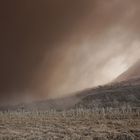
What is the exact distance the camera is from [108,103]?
60469 mm

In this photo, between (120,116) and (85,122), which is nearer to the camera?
(85,122)

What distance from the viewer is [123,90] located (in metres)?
68.8

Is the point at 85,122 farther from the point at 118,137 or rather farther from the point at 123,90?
the point at 123,90

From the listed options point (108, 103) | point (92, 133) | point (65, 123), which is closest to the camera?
point (92, 133)

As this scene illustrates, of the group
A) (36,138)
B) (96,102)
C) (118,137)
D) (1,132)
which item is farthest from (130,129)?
(96,102)

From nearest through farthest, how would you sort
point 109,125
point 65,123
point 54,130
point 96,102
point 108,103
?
point 54,130 < point 109,125 < point 65,123 < point 108,103 < point 96,102

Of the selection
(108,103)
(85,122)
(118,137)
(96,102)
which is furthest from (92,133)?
(96,102)

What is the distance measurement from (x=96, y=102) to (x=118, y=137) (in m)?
41.6

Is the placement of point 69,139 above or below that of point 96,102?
below

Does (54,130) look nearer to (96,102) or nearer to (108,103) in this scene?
(108,103)

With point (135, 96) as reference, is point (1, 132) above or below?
below

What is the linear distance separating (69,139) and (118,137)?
10.8 feet

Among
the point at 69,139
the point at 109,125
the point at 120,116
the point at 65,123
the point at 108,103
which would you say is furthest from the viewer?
the point at 108,103

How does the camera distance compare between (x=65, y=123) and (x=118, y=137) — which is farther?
(x=65, y=123)
